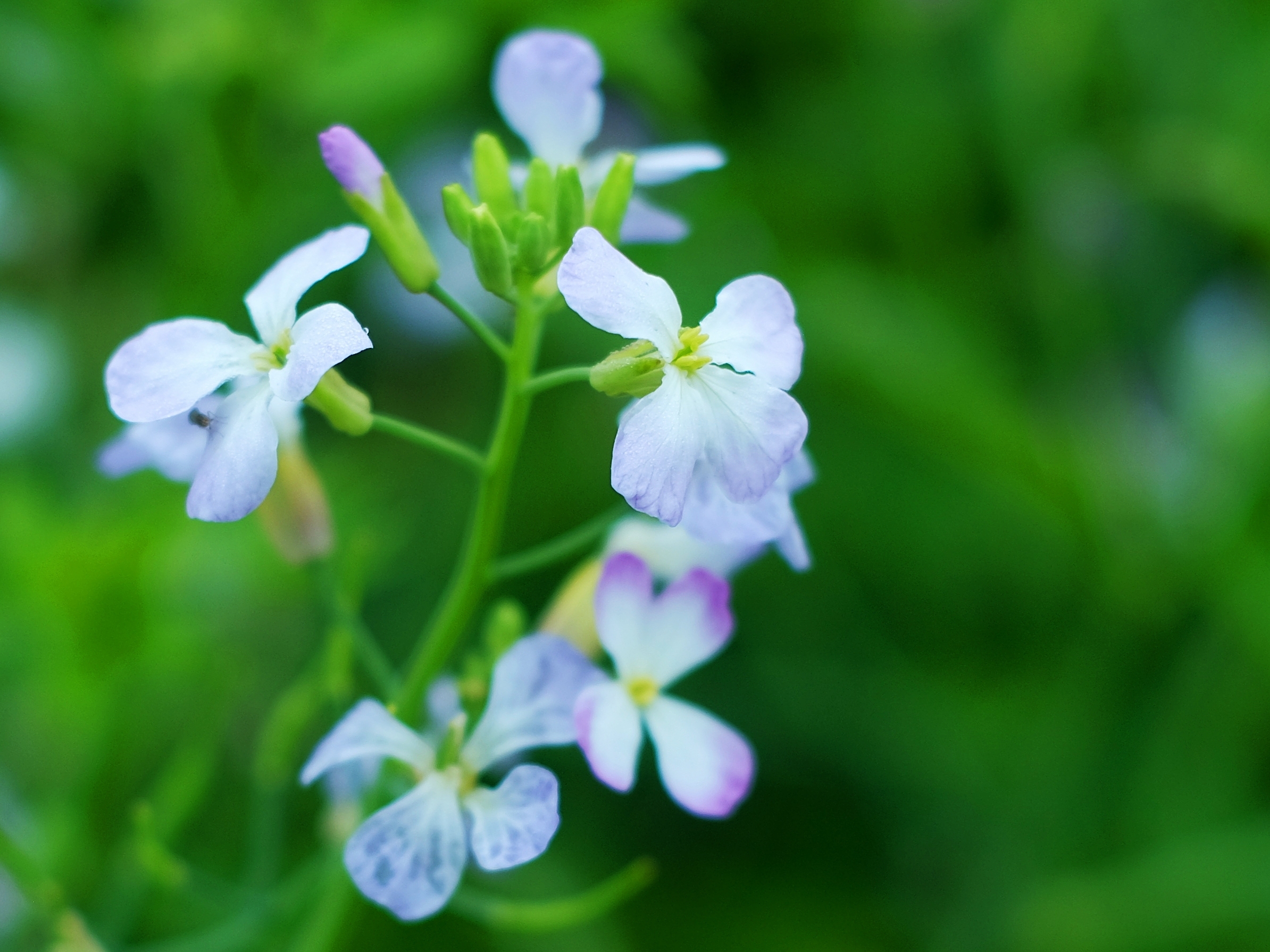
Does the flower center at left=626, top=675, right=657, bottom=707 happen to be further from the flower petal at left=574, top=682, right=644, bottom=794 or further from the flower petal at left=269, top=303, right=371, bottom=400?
the flower petal at left=269, top=303, right=371, bottom=400

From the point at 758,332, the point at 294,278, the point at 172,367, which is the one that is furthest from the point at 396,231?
the point at 758,332


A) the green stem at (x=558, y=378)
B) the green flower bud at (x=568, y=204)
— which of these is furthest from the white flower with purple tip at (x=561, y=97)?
the green stem at (x=558, y=378)

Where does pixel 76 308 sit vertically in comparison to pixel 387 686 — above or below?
above

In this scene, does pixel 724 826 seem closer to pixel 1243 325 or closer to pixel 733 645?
pixel 733 645

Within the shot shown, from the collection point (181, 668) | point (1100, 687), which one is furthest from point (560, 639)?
point (1100, 687)

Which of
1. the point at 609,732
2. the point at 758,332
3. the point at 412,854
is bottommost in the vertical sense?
the point at 412,854

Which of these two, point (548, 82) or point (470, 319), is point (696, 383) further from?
point (548, 82)
